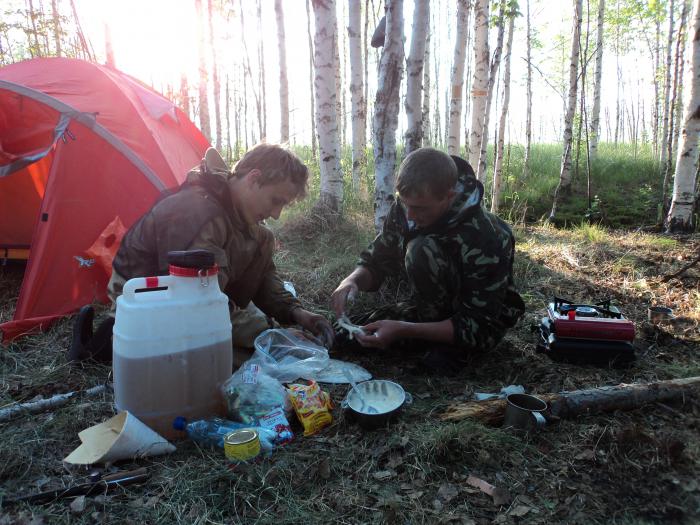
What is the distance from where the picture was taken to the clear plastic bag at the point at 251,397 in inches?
79.0

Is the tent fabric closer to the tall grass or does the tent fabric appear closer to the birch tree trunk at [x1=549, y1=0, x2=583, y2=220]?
the tall grass

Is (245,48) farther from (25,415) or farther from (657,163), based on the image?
(25,415)

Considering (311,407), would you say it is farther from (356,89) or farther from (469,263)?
(356,89)

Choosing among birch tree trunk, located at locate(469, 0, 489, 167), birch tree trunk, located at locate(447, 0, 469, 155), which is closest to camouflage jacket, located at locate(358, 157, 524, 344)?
birch tree trunk, located at locate(447, 0, 469, 155)

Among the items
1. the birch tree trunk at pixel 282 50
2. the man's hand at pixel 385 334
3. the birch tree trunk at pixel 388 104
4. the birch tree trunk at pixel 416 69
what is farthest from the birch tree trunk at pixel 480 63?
the man's hand at pixel 385 334

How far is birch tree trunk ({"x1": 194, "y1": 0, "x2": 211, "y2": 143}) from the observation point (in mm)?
10953

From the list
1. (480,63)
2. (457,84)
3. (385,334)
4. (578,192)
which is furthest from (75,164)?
(578,192)

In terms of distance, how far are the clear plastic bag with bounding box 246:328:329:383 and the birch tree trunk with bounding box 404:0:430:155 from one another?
2261 mm

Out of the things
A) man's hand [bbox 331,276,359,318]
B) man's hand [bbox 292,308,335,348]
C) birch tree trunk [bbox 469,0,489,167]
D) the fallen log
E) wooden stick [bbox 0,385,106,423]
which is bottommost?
wooden stick [bbox 0,385,106,423]

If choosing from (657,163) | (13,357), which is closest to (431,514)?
(13,357)

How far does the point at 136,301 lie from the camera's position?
74.3 inches

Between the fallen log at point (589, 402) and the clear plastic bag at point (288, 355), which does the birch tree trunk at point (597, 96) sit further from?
the clear plastic bag at point (288, 355)

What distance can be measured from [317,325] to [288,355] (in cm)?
27

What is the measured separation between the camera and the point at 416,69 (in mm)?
3945
